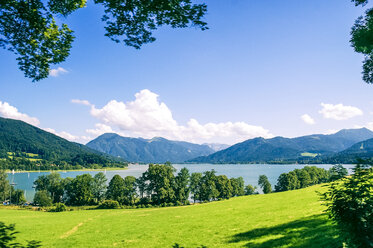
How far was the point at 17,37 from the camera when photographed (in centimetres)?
860

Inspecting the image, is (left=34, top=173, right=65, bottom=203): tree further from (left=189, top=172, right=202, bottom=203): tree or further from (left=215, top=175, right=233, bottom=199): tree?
(left=215, top=175, right=233, bottom=199): tree

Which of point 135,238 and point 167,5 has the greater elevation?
point 167,5

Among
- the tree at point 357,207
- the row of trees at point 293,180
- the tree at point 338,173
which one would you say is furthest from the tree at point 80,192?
the tree at point 357,207

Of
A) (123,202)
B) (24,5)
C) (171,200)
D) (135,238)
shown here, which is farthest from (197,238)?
(123,202)

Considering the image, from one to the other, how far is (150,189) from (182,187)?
10.6 meters

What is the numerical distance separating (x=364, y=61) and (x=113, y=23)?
40.7 ft

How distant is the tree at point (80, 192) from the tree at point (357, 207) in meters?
76.2

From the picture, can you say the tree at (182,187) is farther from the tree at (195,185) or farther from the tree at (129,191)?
the tree at (129,191)

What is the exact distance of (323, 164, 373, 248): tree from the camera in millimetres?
5629

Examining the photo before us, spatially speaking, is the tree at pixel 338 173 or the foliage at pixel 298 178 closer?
the tree at pixel 338 173

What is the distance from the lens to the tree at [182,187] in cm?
6704

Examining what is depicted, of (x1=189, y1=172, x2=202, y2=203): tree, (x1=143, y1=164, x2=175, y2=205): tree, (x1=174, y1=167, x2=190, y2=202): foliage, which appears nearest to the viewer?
(x1=143, y1=164, x2=175, y2=205): tree

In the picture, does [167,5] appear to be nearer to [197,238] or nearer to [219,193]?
[197,238]

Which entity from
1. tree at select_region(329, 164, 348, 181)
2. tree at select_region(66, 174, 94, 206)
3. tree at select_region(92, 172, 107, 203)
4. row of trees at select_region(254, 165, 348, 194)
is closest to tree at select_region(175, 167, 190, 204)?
tree at select_region(92, 172, 107, 203)
